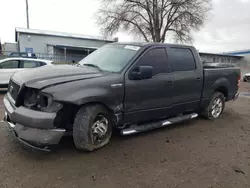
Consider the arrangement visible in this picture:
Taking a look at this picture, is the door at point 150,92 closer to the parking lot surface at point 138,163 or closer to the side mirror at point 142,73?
the side mirror at point 142,73

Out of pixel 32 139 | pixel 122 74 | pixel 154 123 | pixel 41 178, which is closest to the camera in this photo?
pixel 41 178

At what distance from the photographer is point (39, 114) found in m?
3.10

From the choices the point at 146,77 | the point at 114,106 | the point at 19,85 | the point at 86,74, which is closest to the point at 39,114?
the point at 19,85

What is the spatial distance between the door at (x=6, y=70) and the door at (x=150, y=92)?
7.85 metres

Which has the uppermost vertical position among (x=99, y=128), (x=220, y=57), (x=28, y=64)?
(x=220, y=57)

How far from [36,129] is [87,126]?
73 centimetres

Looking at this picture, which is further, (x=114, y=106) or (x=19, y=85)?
(x=114, y=106)

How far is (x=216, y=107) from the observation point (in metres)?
6.07

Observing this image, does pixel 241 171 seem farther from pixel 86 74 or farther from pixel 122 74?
pixel 86 74

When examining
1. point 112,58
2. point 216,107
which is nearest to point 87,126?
point 112,58

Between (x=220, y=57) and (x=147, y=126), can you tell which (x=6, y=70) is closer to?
(x=147, y=126)

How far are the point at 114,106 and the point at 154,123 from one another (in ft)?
3.64

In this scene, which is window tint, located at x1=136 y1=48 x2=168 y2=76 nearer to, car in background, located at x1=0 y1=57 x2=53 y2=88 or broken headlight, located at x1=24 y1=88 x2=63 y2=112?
broken headlight, located at x1=24 y1=88 x2=63 y2=112

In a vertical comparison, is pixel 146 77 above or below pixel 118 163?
above
